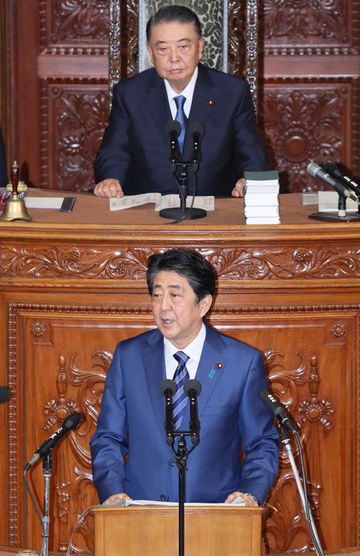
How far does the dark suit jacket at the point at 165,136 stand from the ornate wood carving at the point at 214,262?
A: 3.13ft

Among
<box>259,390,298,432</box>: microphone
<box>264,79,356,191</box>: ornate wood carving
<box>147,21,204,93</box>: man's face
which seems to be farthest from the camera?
<box>264,79,356,191</box>: ornate wood carving

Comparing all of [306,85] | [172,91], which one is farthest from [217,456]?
[306,85]

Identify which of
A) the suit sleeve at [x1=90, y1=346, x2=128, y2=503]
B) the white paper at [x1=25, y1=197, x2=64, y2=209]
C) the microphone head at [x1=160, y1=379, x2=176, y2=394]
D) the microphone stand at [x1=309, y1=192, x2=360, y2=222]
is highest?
the white paper at [x1=25, y1=197, x2=64, y2=209]

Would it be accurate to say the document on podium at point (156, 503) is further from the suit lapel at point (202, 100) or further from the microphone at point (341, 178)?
the suit lapel at point (202, 100)

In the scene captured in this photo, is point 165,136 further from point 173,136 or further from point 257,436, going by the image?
point 257,436

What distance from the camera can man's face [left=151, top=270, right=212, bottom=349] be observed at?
4.14 m

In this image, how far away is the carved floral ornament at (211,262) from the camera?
4.82m

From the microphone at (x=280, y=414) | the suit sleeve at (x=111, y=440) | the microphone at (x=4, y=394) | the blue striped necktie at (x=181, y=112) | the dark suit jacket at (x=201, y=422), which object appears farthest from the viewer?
the blue striped necktie at (x=181, y=112)

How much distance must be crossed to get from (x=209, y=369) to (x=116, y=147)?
5.92ft

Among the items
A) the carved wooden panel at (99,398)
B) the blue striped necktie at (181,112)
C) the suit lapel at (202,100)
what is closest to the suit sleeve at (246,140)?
the suit lapel at (202,100)

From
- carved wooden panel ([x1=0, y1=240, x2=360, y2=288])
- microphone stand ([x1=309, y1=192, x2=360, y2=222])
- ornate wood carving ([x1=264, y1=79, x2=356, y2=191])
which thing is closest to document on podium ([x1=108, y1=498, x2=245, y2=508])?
carved wooden panel ([x1=0, y1=240, x2=360, y2=288])

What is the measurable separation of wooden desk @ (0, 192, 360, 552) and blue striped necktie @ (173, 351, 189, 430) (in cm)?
63

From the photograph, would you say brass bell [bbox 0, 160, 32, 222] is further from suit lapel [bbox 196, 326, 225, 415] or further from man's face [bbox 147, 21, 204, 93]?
suit lapel [bbox 196, 326, 225, 415]

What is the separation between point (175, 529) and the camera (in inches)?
142
